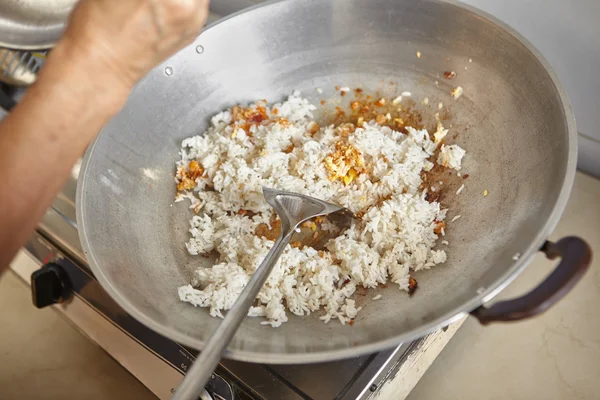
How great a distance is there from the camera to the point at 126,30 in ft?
1.97

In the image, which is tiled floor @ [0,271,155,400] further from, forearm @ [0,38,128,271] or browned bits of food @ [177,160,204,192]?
forearm @ [0,38,128,271]

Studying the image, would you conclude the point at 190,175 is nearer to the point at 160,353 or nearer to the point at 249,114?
the point at 249,114

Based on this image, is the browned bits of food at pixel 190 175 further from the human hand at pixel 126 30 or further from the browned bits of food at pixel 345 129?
the human hand at pixel 126 30

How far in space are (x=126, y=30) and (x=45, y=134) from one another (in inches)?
5.9

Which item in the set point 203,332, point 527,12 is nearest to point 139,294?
point 203,332

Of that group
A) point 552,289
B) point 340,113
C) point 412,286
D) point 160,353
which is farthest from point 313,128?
point 552,289

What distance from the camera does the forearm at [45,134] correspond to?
1.87 ft

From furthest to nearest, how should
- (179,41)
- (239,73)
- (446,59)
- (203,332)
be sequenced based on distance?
(239,73) → (446,59) → (203,332) → (179,41)

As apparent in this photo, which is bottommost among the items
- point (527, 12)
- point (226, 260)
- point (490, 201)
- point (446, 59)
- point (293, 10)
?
point (226, 260)

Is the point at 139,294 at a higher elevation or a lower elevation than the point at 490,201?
lower

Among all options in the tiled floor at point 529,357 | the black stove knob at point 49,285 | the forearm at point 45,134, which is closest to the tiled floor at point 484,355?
the tiled floor at point 529,357

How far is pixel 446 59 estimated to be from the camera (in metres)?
1.24

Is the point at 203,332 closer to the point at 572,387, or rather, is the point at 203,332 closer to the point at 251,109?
the point at 251,109

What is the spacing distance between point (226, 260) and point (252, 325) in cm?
19
